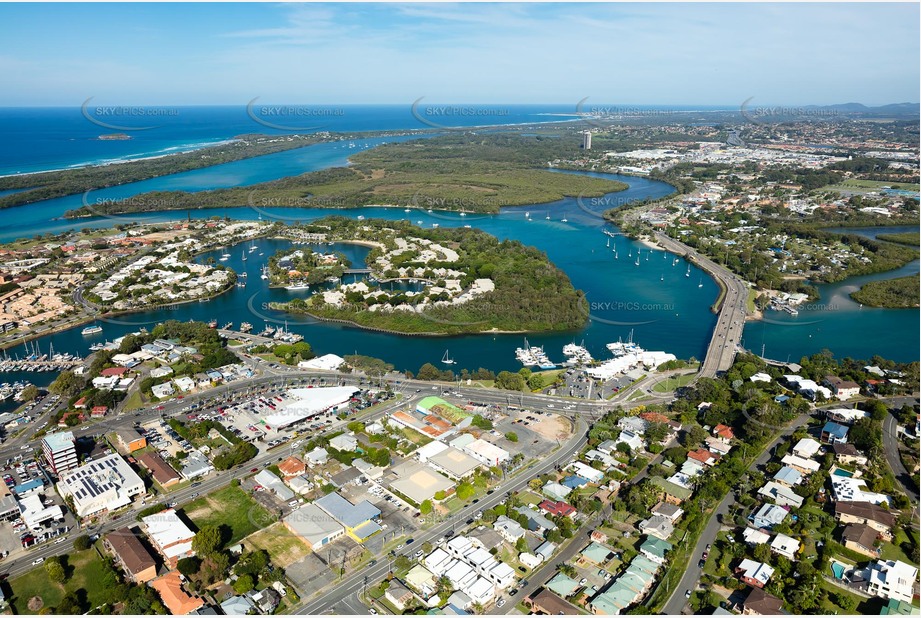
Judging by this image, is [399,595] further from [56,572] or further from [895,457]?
[895,457]

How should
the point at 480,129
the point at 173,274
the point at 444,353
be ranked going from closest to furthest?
the point at 444,353 → the point at 173,274 → the point at 480,129

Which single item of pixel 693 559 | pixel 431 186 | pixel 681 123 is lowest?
pixel 693 559

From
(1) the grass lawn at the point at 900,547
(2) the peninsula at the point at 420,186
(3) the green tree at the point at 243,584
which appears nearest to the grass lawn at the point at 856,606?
(1) the grass lawn at the point at 900,547

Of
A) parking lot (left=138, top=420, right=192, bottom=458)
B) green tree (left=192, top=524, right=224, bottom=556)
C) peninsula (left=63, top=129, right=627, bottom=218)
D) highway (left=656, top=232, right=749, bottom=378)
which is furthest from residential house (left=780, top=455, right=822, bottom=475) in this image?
peninsula (left=63, top=129, right=627, bottom=218)

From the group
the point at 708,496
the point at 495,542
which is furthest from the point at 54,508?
the point at 708,496

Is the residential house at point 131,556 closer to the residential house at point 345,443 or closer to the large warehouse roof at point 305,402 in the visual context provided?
the large warehouse roof at point 305,402

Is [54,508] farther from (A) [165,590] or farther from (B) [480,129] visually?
(B) [480,129]

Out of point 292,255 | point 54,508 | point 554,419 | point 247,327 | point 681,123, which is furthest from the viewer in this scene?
point 681,123
